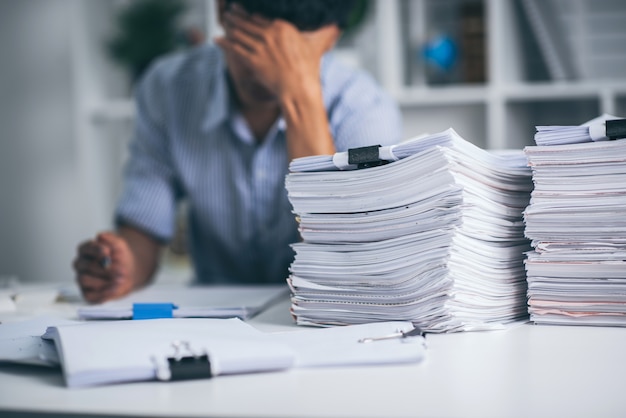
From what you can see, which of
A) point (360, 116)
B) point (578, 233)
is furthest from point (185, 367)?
point (360, 116)

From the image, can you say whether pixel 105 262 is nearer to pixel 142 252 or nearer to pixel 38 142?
pixel 142 252

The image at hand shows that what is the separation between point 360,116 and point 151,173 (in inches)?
19.1

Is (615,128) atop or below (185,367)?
atop

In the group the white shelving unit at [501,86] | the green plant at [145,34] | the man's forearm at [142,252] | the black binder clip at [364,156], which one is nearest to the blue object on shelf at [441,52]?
the white shelving unit at [501,86]

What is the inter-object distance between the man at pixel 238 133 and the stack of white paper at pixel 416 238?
51 cm

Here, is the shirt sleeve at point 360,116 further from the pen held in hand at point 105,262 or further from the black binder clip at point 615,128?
the black binder clip at point 615,128

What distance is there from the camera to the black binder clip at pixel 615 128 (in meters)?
0.81

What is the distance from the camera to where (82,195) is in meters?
3.19

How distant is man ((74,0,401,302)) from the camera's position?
134 centimetres

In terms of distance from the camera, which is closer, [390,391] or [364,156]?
[390,391]

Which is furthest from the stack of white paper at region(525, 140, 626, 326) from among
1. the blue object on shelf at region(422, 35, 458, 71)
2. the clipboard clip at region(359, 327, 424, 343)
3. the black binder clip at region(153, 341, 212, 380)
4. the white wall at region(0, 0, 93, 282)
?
the white wall at region(0, 0, 93, 282)

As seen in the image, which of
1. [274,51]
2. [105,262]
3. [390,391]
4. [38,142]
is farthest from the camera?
[38,142]

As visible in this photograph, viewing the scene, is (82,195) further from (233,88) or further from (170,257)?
(233,88)

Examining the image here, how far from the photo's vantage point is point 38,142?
332 cm
